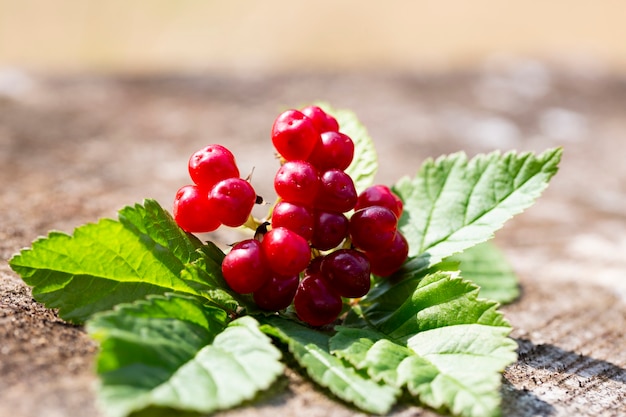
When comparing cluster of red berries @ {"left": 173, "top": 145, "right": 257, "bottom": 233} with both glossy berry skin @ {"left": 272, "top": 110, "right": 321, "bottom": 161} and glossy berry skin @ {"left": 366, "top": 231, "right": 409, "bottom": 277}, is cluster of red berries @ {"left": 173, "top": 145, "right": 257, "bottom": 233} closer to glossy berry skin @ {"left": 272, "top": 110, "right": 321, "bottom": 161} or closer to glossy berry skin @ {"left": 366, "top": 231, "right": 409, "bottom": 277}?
glossy berry skin @ {"left": 272, "top": 110, "right": 321, "bottom": 161}

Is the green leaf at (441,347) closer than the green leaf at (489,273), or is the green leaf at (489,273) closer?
the green leaf at (441,347)

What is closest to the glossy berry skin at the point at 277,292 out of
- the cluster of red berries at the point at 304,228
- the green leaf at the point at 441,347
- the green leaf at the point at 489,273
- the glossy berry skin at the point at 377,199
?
the cluster of red berries at the point at 304,228

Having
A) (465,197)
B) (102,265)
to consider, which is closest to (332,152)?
(465,197)

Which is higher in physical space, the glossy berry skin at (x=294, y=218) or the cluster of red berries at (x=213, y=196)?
the cluster of red berries at (x=213, y=196)

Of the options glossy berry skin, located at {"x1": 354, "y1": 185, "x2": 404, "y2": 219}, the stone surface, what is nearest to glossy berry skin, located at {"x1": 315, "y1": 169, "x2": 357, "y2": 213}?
glossy berry skin, located at {"x1": 354, "y1": 185, "x2": 404, "y2": 219}

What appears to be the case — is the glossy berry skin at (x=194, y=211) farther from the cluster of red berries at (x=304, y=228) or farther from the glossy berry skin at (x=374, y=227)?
the glossy berry skin at (x=374, y=227)

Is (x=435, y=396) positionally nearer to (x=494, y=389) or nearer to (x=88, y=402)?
(x=494, y=389)

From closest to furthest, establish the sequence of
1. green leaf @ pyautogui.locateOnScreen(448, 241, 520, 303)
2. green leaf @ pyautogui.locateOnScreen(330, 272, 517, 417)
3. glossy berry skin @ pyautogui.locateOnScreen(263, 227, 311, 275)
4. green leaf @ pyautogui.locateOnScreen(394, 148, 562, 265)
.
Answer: green leaf @ pyautogui.locateOnScreen(330, 272, 517, 417), glossy berry skin @ pyautogui.locateOnScreen(263, 227, 311, 275), green leaf @ pyautogui.locateOnScreen(394, 148, 562, 265), green leaf @ pyautogui.locateOnScreen(448, 241, 520, 303)

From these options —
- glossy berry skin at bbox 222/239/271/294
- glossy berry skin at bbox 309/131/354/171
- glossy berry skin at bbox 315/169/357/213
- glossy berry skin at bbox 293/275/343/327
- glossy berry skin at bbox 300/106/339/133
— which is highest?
glossy berry skin at bbox 300/106/339/133
